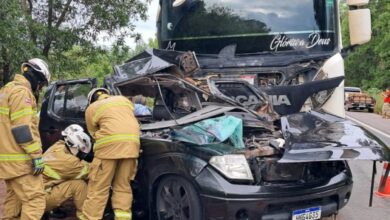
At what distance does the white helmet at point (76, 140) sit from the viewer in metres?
5.24

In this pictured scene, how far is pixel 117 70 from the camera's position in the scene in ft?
19.2

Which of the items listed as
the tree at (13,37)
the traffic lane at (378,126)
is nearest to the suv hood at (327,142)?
the tree at (13,37)

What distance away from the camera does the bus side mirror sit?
6367mm

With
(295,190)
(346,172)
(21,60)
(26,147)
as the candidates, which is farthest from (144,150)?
(21,60)

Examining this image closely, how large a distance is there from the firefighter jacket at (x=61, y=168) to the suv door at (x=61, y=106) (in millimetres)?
1195

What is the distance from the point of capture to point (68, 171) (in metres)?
5.16

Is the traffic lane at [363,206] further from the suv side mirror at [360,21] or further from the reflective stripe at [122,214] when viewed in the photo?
the reflective stripe at [122,214]

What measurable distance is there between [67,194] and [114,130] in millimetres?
921

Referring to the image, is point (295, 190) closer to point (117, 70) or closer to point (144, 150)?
point (144, 150)

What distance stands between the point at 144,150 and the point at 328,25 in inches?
128

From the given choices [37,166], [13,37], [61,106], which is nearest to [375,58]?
[13,37]

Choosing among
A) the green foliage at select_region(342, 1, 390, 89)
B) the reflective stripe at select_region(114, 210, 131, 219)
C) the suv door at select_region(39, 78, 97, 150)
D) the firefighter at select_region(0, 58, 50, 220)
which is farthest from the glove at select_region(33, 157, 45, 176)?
the green foliage at select_region(342, 1, 390, 89)

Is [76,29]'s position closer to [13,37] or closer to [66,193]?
[13,37]

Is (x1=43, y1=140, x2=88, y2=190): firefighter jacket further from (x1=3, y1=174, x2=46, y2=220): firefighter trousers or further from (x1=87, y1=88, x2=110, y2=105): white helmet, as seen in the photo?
(x1=87, y1=88, x2=110, y2=105): white helmet
